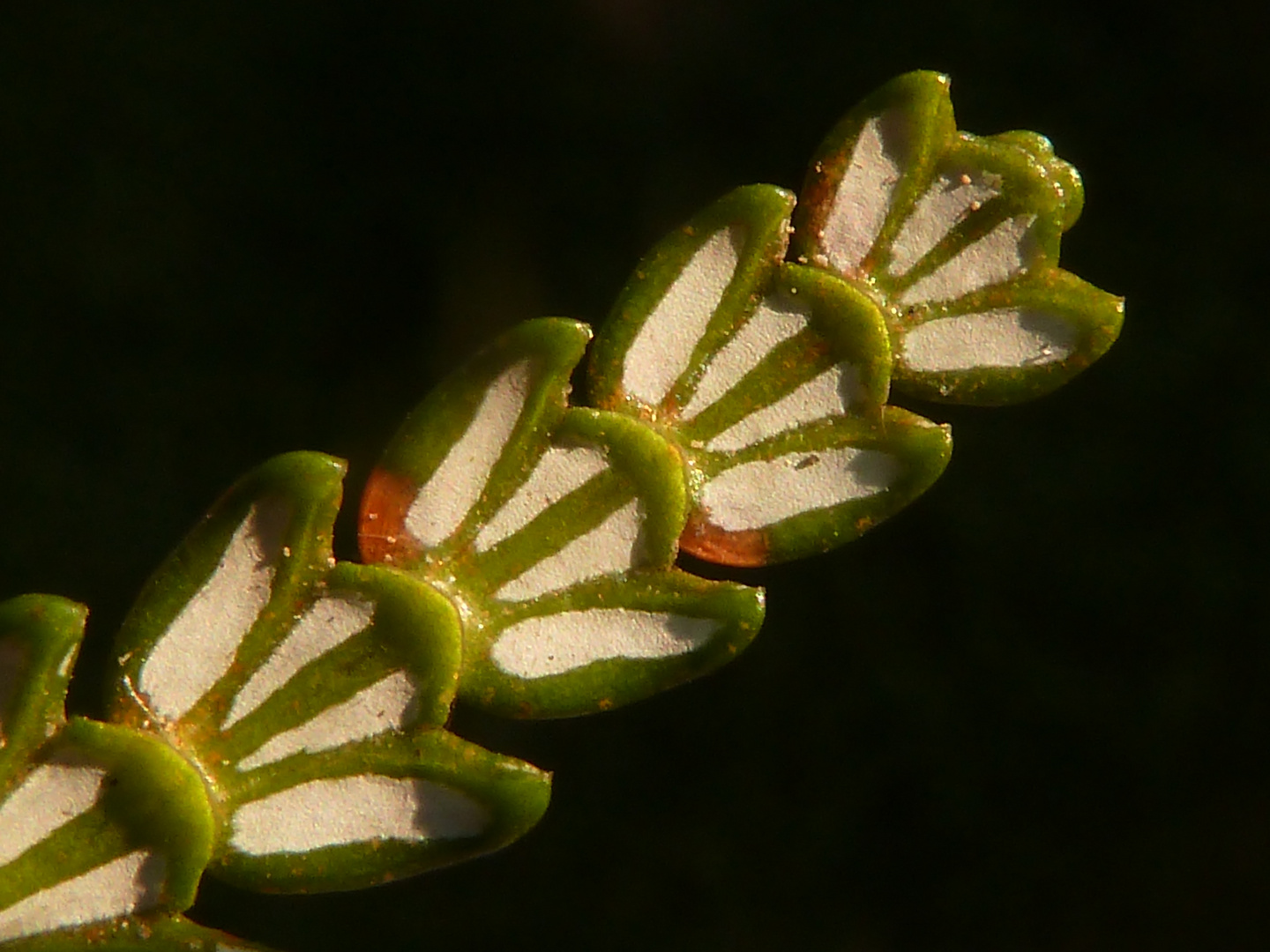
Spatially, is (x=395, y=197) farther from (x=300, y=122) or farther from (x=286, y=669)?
(x=286, y=669)

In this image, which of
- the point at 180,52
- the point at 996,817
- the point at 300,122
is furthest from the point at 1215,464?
the point at 180,52

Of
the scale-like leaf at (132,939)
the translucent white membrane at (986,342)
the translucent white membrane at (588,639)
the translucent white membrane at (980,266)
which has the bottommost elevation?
the scale-like leaf at (132,939)

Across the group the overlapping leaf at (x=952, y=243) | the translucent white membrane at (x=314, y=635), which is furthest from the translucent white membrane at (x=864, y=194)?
the translucent white membrane at (x=314, y=635)

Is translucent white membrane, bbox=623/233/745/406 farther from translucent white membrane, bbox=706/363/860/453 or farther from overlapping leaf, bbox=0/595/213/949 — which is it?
overlapping leaf, bbox=0/595/213/949

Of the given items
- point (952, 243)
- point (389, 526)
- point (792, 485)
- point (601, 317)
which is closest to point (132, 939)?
point (389, 526)

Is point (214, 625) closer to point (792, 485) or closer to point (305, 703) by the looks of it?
point (305, 703)

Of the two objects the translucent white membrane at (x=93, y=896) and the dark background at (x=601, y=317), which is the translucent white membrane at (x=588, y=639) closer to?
the translucent white membrane at (x=93, y=896)
